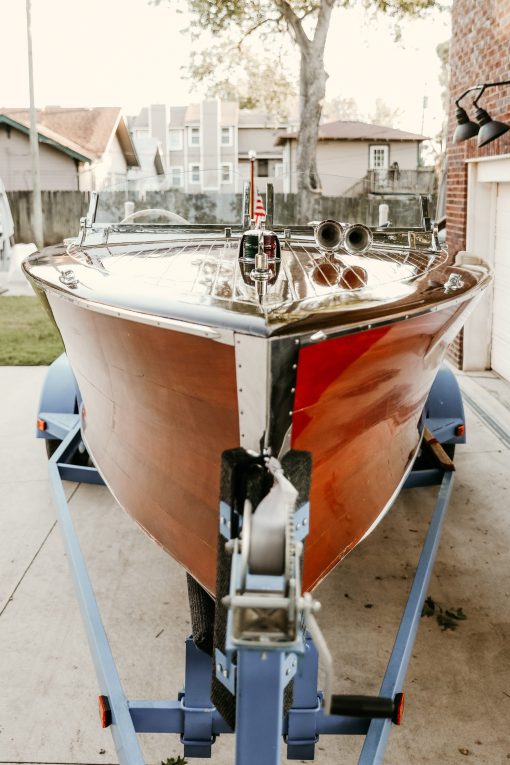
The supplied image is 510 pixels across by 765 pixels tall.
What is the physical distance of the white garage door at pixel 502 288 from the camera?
709 centimetres

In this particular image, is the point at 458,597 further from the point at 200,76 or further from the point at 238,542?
the point at 200,76

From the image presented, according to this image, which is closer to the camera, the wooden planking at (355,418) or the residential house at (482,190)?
the wooden planking at (355,418)

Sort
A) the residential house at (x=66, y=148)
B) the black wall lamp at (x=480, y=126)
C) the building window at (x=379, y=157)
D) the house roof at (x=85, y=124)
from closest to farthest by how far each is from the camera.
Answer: the black wall lamp at (x=480, y=126), the residential house at (x=66, y=148), the house roof at (x=85, y=124), the building window at (x=379, y=157)

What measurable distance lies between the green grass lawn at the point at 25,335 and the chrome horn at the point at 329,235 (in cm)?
473

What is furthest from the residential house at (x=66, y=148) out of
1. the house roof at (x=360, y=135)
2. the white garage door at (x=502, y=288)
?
the white garage door at (x=502, y=288)

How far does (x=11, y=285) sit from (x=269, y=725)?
13294mm

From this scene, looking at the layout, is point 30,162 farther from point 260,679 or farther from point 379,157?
point 260,679

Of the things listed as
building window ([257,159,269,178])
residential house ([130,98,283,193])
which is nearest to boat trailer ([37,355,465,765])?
building window ([257,159,269,178])

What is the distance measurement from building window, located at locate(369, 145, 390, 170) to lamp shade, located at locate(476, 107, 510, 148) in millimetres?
25362

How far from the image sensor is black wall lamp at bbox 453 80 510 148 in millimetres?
6146

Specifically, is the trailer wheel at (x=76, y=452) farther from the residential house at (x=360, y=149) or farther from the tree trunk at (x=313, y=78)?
the residential house at (x=360, y=149)

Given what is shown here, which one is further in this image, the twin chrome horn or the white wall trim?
the white wall trim

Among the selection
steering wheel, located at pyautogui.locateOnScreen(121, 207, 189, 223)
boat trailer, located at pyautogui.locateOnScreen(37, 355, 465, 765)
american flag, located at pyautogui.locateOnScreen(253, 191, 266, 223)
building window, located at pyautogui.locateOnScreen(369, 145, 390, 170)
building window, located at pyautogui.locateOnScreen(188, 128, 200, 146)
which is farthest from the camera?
building window, located at pyautogui.locateOnScreen(188, 128, 200, 146)

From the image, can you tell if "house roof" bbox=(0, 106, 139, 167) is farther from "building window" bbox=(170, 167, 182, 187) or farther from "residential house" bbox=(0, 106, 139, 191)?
"building window" bbox=(170, 167, 182, 187)
